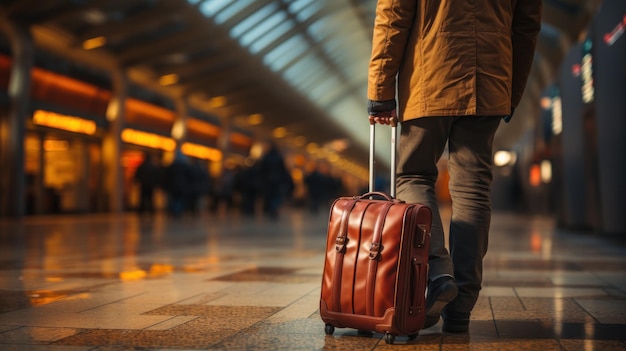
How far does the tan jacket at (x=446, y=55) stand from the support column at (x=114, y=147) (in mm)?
21695

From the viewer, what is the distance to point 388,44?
292 centimetres

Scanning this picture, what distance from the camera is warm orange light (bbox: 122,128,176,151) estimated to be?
2486 centimetres

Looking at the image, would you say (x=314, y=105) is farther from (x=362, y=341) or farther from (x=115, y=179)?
(x=362, y=341)

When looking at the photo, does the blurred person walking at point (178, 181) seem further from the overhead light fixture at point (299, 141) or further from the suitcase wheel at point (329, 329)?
the overhead light fixture at point (299, 141)

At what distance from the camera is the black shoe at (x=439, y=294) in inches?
107

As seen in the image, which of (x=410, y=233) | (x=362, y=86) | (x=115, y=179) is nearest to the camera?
(x=410, y=233)

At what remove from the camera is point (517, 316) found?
3.28 m

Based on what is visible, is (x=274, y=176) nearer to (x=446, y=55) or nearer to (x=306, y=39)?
(x=306, y=39)

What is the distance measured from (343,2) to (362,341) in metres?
24.8

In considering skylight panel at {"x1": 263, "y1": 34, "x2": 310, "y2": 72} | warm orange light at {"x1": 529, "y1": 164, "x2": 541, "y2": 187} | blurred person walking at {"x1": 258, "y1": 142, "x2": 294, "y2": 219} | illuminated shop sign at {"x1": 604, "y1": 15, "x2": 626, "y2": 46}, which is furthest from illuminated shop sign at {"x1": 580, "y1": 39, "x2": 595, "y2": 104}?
skylight panel at {"x1": 263, "y1": 34, "x2": 310, "y2": 72}

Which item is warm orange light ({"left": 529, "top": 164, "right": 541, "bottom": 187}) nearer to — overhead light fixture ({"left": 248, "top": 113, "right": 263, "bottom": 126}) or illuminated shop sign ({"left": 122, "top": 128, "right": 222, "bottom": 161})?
illuminated shop sign ({"left": 122, "top": 128, "right": 222, "bottom": 161})

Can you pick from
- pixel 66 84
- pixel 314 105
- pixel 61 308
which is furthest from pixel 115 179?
pixel 61 308

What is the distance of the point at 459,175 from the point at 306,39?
26.8m

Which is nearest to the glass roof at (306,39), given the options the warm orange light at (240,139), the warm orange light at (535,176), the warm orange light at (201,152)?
the warm orange light at (240,139)
